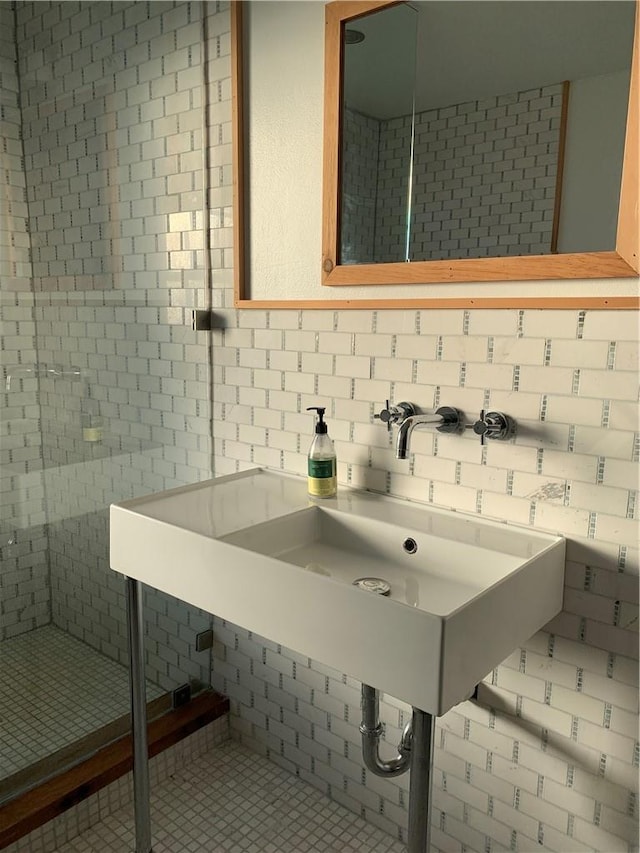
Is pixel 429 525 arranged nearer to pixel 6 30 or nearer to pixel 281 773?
pixel 281 773

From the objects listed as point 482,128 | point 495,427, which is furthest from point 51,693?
point 482,128

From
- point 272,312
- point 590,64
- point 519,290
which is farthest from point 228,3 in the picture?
point 519,290

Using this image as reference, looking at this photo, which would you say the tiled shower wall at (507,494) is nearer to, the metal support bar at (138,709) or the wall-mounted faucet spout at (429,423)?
the wall-mounted faucet spout at (429,423)

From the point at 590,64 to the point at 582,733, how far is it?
1363 mm

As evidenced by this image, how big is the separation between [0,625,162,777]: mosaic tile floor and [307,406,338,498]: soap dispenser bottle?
0.98 metres

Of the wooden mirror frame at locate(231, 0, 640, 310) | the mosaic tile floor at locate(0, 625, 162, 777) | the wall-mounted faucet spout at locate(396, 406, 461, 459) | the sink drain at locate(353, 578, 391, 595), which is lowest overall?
the mosaic tile floor at locate(0, 625, 162, 777)

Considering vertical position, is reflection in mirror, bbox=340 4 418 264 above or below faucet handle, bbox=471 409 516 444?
above

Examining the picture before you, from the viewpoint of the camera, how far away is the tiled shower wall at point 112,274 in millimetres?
1956

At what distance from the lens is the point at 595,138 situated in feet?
4.21

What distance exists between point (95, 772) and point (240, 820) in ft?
1.40

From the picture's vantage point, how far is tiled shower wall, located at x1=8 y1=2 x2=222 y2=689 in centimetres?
196

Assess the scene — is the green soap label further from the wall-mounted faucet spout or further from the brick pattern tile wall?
the brick pattern tile wall

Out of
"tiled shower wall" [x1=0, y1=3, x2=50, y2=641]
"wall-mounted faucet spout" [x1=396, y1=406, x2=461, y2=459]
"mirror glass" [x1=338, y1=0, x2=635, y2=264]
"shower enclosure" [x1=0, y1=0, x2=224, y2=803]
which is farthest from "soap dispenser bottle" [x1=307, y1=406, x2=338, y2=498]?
"tiled shower wall" [x1=0, y1=3, x2=50, y2=641]

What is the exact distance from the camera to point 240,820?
186 cm
